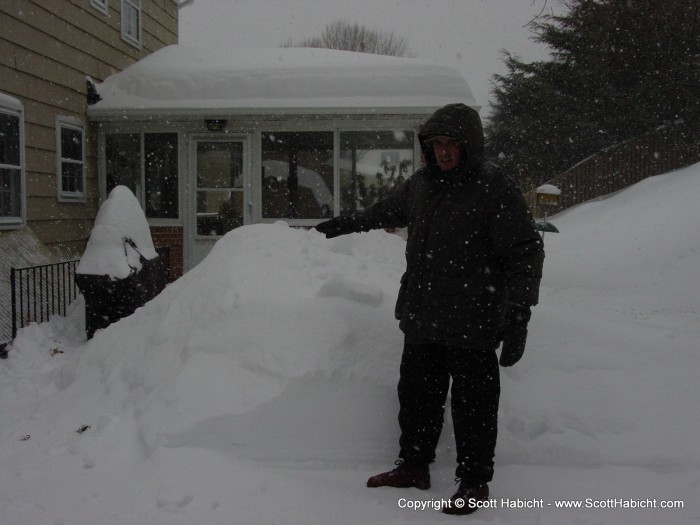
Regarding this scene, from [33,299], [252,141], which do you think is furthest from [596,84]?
[33,299]

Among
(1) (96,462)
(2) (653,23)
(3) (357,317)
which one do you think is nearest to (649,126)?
(2) (653,23)

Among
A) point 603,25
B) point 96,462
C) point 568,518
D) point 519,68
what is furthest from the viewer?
point 519,68

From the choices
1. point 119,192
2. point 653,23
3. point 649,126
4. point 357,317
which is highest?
point 653,23

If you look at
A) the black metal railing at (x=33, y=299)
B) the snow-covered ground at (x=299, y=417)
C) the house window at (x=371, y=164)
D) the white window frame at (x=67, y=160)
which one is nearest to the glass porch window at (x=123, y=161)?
the white window frame at (x=67, y=160)

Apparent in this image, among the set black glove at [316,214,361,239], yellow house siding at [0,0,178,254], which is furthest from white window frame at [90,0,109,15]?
black glove at [316,214,361,239]

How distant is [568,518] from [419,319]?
115 cm

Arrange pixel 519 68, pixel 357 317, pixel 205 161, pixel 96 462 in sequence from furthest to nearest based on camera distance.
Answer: pixel 519 68
pixel 205 161
pixel 357 317
pixel 96 462

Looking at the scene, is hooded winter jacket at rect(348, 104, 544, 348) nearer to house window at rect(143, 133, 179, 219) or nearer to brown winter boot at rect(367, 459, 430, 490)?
brown winter boot at rect(367, 459, 430, 490)

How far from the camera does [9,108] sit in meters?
7.20

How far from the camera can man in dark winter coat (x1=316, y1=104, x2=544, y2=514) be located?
2.69 metres

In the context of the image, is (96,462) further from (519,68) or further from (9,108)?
(519,68)

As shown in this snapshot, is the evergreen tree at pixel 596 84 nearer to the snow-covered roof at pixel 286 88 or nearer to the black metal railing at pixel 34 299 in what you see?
the snow-covered roof at pixel 286 88

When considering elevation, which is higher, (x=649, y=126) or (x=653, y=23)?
(x=653, y=23)

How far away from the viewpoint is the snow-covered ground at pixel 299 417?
277 centimetres
